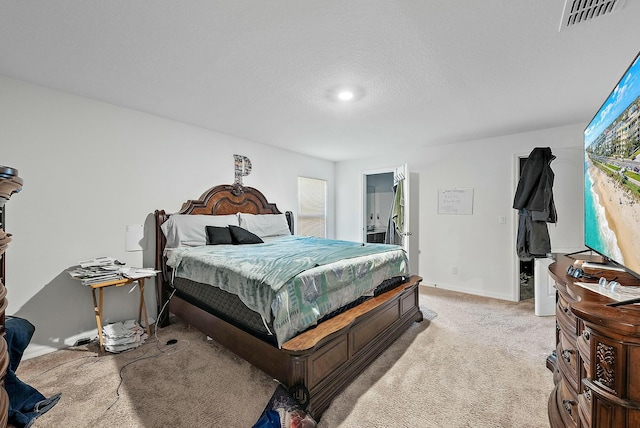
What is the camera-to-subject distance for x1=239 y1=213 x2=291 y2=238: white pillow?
3.85 meters

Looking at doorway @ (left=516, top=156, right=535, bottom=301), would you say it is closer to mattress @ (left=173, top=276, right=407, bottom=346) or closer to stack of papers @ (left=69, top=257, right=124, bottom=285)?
mattress @ (left=173, top=276, right=407, bottom=346)

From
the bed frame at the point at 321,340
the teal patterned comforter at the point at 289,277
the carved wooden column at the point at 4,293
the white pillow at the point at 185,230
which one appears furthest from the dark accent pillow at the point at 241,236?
the carved wooden column at the point at 4,293

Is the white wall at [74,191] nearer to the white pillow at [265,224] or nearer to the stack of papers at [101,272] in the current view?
the stack of papers at [101,272]

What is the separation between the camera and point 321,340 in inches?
69.2

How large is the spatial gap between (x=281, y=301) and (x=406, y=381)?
1182 mm

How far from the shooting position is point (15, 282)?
2.35m

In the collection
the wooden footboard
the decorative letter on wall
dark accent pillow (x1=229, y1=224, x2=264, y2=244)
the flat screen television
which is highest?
the decorative letter on wall

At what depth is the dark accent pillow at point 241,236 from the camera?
11.0ft

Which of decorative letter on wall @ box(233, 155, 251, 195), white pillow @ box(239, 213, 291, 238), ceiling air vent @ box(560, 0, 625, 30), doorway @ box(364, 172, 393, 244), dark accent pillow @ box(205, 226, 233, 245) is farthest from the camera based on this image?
doorway @ box(364, 172, 393, 244)

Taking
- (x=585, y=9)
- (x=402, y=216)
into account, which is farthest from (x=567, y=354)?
(x=402, y=216)

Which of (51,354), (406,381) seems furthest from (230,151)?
(406,381)

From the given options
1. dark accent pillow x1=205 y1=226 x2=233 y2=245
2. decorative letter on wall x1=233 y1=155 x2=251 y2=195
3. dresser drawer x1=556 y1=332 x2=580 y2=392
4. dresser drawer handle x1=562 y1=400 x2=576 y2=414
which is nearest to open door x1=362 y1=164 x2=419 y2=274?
decorative letter on wall x1=233 y1=155 x2=251 y2=195

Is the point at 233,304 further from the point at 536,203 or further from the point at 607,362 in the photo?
the point at 536,203

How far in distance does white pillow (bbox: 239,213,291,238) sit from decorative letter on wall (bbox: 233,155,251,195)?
41 cm
